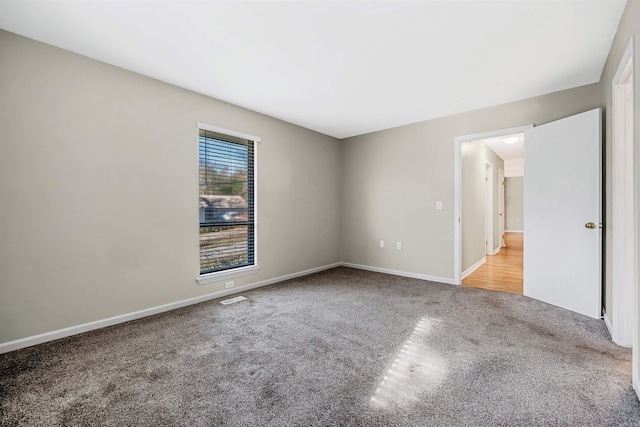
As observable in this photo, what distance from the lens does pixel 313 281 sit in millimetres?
4324

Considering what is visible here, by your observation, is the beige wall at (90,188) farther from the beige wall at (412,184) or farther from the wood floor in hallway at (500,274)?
the wood floor in hallway at (500,274)

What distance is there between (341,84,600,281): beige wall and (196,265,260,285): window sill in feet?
6.94

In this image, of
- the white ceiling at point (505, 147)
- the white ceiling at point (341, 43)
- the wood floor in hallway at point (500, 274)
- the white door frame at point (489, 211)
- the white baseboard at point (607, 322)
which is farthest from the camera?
the white door frame at point (489, 211)

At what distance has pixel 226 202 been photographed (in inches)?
144

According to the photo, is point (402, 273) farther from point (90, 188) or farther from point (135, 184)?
point (90, 188)

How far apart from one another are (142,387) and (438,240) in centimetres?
391

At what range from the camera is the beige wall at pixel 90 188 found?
2.22 m

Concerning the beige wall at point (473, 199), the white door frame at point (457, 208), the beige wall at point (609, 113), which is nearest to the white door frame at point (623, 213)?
the beige wall at point (609, 113)

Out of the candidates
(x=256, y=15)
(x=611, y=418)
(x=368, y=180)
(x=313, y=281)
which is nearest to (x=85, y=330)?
(x=313, y=281)

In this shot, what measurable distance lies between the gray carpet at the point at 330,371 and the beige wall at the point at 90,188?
364mm

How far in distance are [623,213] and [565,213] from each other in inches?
30.2

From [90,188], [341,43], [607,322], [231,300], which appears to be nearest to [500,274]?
[607,322]

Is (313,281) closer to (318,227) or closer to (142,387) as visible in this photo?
(318,227)

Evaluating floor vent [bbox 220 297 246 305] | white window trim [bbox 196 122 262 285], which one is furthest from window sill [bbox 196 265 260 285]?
floor vent [bbox 220 297 246 305]
